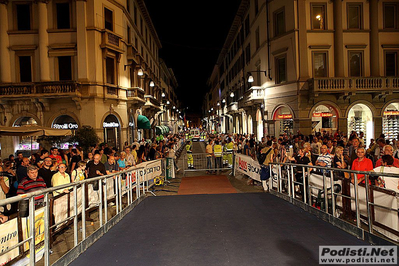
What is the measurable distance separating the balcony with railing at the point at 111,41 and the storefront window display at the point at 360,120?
21.2 m

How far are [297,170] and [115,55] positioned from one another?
2035 cm

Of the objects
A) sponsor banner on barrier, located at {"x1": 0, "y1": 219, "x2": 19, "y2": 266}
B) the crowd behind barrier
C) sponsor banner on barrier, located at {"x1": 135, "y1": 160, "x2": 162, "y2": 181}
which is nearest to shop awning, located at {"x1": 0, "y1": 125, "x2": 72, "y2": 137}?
the crowd behind barrier

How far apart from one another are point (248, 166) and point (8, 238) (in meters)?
10.3

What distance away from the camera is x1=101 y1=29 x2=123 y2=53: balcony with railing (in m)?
22.9

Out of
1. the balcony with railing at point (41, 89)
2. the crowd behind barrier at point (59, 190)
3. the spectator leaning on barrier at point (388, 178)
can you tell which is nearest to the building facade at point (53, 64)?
the balcony with railing at point (41, 89)

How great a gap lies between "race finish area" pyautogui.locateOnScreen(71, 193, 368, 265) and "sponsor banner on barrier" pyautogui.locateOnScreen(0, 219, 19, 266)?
3.26 ft

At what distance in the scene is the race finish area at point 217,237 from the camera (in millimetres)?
4645

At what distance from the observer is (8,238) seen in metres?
4.11

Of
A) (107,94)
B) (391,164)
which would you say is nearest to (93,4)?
(107,94)

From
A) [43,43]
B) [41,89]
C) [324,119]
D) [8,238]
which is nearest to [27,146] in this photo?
[41,89]

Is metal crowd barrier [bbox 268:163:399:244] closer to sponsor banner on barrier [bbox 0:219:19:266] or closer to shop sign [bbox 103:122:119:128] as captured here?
sponsor banner on barrier [bbox 0:219:19:266]

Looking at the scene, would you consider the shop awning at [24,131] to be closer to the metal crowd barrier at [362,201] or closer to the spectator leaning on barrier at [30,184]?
the spectator leaning on barrier at [30,184]

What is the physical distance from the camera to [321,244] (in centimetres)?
503

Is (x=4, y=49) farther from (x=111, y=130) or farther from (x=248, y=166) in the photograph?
(x=248, y=166)
